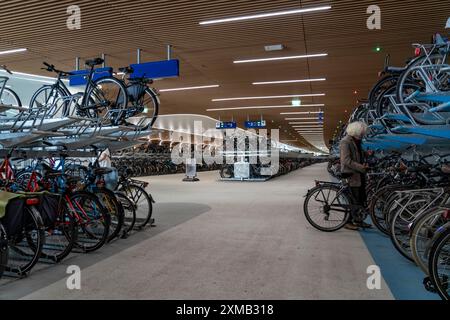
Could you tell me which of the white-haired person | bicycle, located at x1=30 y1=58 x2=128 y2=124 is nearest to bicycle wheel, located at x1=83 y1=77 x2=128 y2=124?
bicycle, located at x1=30 y1=58 x2=128 y2=124

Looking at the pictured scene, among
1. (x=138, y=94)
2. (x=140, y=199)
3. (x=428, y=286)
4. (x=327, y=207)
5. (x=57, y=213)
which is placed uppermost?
(x=138, y=94)

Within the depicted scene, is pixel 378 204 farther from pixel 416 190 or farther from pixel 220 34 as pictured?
pixel 220 34

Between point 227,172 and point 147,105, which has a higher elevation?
point 147,105

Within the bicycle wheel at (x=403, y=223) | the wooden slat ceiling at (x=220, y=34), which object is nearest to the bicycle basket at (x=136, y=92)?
the wooden slat ceiling at (x=220, y=34)

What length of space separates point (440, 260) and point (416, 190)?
1262mm

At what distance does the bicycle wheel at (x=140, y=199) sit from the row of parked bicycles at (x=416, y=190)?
A: 227 cm

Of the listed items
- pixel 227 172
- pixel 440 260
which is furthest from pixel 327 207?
pixel 227 172

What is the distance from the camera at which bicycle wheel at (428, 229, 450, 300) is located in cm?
237

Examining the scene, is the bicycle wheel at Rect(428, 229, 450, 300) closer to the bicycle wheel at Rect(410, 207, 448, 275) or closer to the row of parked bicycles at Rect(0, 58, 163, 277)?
the bicycle wheel at Rect(410, 207, 448, 275)

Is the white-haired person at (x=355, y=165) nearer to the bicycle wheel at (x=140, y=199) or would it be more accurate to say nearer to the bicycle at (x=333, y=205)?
the bicycle at (x=333, y=205)

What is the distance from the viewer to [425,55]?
14.1 ft

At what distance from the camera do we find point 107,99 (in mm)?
5742

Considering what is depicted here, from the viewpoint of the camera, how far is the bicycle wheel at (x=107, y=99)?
5.37m

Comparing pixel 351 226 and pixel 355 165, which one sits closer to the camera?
pixel 355 165
